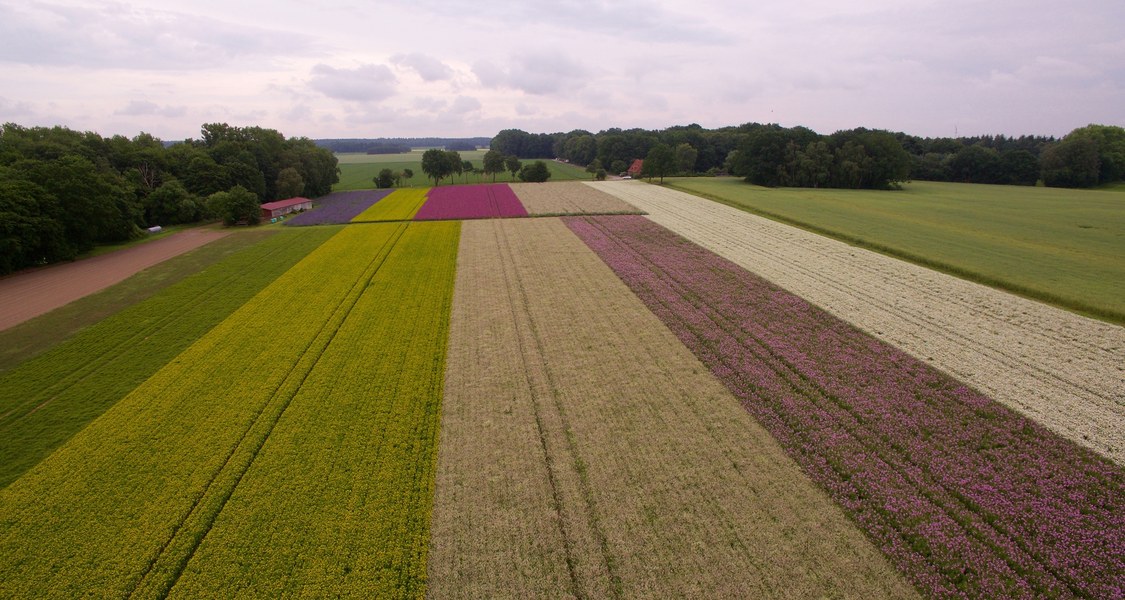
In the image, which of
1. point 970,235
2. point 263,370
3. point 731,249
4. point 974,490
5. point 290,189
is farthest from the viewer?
point 290,189

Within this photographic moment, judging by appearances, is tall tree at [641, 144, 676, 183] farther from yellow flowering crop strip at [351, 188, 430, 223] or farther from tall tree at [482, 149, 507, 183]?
yellow flowering crop strip at [351, 188, 430, 223]

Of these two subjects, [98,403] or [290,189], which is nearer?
[98,403]

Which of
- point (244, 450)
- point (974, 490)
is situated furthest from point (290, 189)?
point (974, 490)

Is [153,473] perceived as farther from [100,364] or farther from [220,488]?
[100,364]

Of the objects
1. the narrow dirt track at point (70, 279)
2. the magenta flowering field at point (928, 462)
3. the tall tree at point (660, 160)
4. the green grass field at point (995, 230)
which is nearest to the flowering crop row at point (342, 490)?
the magenta flowering field at point (928, 462)

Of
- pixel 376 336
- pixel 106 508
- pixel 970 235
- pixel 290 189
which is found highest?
pixel 290 189

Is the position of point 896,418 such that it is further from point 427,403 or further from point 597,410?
point 427,403

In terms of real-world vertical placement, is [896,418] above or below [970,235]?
below

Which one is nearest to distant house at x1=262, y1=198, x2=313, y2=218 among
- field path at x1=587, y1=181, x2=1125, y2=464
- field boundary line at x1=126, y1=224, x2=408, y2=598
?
field boundary line at x1=126, y1=224, x2=408, y2=598
